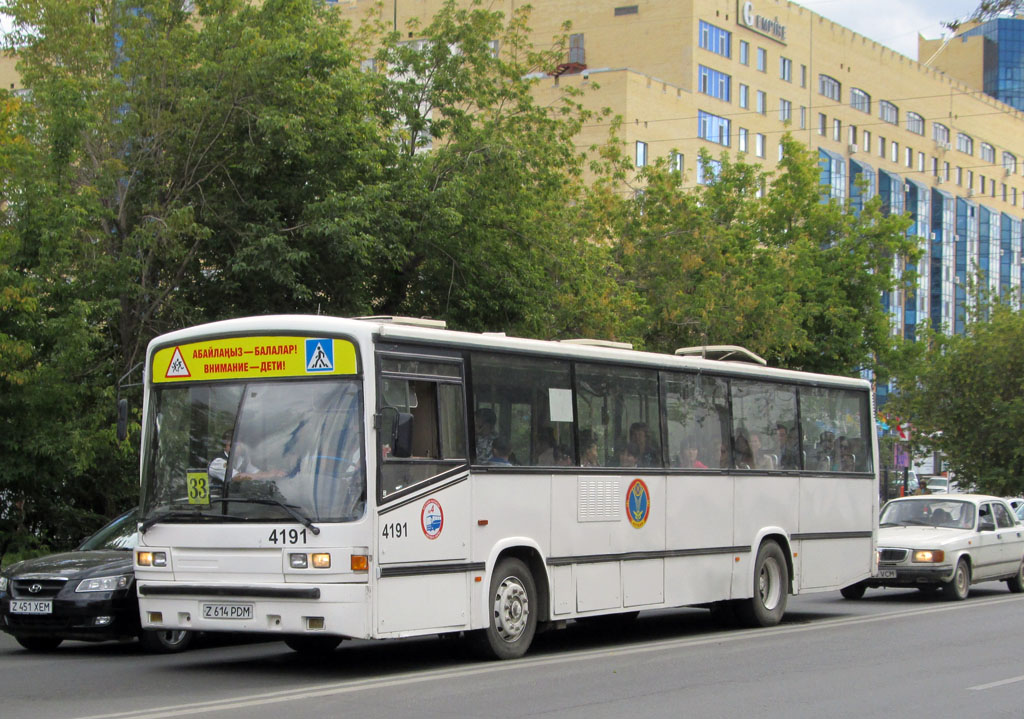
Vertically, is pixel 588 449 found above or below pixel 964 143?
below

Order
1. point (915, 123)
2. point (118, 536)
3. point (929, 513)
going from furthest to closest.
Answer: point (915, 123) < point (929, 513) < point (118, 536)

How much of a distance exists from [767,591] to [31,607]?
8634 mm

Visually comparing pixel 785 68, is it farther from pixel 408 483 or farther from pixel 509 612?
pixel 408 483

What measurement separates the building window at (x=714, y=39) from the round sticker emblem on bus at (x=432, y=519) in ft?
187

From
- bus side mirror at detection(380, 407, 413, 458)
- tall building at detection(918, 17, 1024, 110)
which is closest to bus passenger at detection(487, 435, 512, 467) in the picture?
bus side mirror at detection(380, 407, 413, 458)

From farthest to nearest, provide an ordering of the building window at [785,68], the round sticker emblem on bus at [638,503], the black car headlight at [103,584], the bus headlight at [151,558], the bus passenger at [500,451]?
the building window at [785,68], the round sticker emblem on bus at [638,503], the black car headlight at [103,584], the bus passenger at [500,451], the bus headlight at [151,558]

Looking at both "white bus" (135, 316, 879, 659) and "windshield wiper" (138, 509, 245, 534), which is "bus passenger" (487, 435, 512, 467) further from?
"windshield wiper" (138, 509, 245, 534)

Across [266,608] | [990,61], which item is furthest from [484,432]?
[990,61]

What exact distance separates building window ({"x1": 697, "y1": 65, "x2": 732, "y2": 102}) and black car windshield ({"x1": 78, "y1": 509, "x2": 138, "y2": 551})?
180 feet

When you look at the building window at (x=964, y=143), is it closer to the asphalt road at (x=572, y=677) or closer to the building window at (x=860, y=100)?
the building window at (x=860, y=100)

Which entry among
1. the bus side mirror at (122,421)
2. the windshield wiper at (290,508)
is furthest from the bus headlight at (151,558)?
the bus side mirror at (122,421)

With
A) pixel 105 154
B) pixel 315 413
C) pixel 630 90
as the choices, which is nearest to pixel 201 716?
pixel 315 413

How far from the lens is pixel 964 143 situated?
300 feet

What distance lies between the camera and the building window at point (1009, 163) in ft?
317
